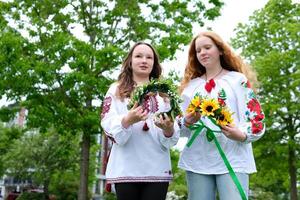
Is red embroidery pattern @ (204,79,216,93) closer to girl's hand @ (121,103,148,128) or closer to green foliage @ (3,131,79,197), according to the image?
girl's hand @ (121,103,148,128)

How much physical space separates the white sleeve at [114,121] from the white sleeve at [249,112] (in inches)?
32.7

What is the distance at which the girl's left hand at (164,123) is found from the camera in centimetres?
308

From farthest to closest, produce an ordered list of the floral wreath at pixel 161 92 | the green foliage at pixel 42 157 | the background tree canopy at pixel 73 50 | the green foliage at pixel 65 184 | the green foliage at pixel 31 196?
the green foliage at pixel 65 184
the green foliage at pixel 42 157
the green foliage at pixel 31 196
the background tree canopy at pixel 73 50
the floral wreath at pixel 161 92

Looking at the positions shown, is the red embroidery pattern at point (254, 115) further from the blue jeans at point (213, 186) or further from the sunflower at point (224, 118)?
the blue jeans at point (213, 186)

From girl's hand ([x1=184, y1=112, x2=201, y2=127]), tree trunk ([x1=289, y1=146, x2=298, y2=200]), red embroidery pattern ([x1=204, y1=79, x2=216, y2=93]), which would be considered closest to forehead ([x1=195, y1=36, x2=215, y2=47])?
red embroidery pattern ([x1=204, y1=79, x2=216, y2=93])

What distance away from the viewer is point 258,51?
59.7 feet

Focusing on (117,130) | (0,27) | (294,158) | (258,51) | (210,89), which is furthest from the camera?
(258,51)

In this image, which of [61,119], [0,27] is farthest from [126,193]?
[0,27]

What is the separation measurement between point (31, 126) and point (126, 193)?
9362mm

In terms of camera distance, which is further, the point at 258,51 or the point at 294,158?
the point at 258,51

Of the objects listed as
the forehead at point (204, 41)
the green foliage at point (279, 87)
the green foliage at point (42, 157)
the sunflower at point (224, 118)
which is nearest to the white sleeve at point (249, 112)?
the sunflower at point (224, 118)

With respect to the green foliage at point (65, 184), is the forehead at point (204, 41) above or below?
above

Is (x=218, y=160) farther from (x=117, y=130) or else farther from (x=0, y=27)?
(x=0, y=27)

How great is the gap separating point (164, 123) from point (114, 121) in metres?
0.37
